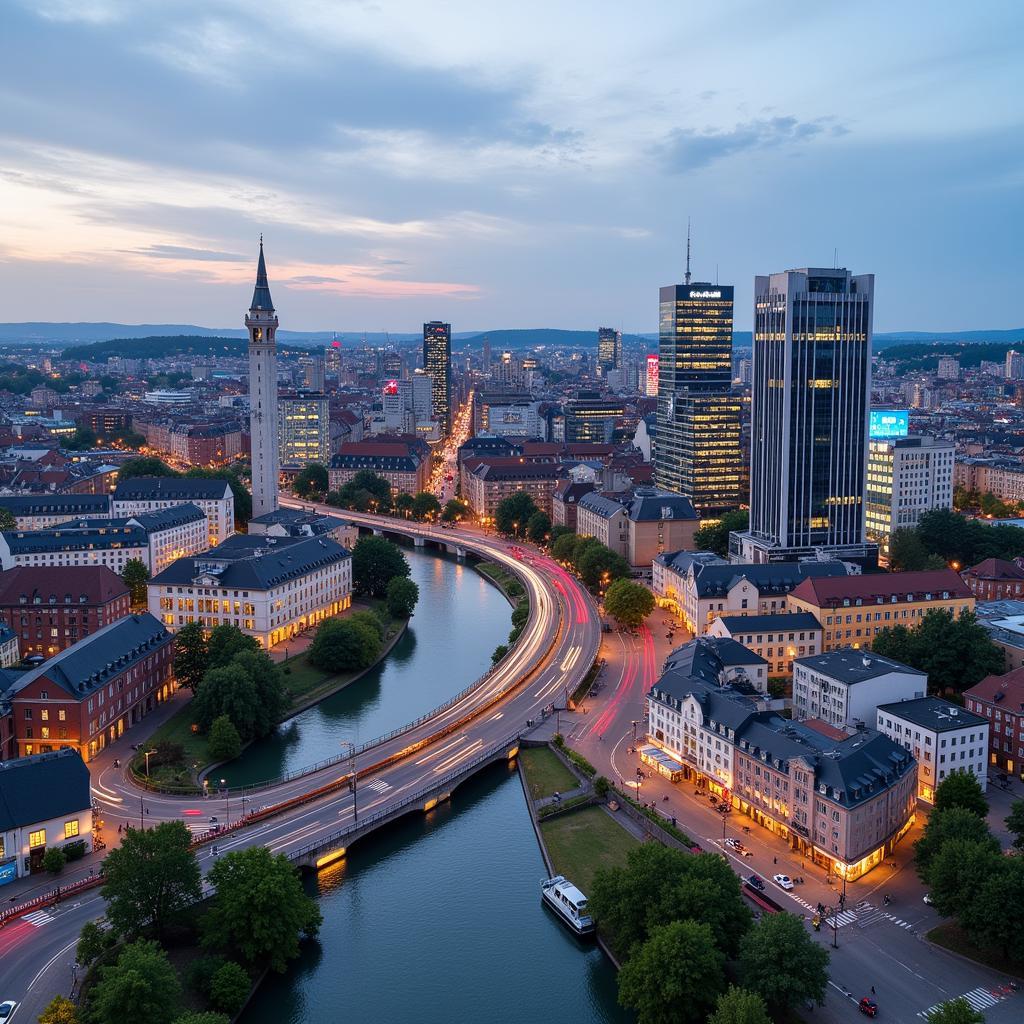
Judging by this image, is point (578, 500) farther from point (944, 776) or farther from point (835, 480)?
point (944, 776)

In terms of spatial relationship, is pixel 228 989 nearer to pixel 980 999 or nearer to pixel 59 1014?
pixel 59 1014

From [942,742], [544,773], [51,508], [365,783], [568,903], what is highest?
[51,508]

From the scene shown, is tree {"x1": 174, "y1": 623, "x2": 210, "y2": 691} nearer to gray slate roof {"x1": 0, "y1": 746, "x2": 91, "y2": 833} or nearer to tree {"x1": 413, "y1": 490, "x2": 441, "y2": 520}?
gray slate roof {"x1": 0, "y1": 746, "x2": 91, "y2": 833}

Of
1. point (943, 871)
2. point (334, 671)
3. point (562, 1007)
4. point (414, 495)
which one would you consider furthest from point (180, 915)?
point (414, 495)

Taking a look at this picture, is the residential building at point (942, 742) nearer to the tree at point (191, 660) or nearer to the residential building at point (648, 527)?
the tree at point (191, 660)

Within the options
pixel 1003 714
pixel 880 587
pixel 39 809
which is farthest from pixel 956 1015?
pixel 880 587

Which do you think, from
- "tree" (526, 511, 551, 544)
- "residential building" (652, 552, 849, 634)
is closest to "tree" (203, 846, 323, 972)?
"residential building" (652, 552, 849, 634)
